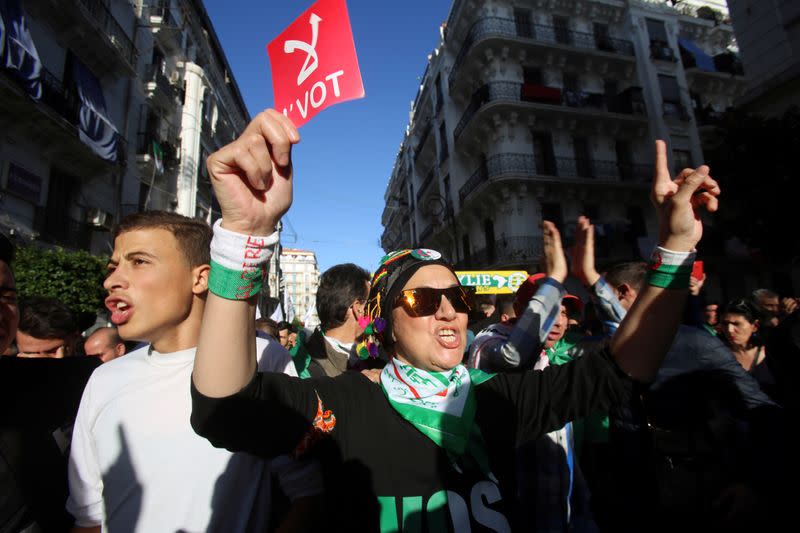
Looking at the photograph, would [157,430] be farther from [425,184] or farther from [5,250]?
→ [425,184]

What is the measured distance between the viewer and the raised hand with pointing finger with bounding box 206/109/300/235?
1.05 m

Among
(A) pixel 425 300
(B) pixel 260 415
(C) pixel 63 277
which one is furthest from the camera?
(C) pixel 63 277

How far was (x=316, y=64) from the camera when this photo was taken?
2.43 m

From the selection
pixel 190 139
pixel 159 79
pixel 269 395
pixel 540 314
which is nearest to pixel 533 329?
pixel 540 314

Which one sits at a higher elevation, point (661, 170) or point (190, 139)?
point (190, 139)

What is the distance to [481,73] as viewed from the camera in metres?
20.2

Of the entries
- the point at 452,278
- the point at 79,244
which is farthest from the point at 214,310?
the point at 79,244

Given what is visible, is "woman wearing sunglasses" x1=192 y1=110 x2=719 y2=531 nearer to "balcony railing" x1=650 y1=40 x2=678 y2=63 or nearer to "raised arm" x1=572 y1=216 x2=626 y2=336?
"raised arm" x1=572 y1=216 x2=626 y2=336

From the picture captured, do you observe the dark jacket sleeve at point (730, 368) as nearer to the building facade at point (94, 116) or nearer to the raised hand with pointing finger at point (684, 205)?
the raised hand with pointing finger at point (684, 205)

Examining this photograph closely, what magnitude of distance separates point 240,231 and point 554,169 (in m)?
19.8

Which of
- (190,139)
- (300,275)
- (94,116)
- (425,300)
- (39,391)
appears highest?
(300,275)

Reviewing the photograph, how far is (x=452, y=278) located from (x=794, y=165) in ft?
41.1

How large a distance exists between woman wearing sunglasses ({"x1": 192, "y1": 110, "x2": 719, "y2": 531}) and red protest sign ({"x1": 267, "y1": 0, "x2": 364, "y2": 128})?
1188 millimetres

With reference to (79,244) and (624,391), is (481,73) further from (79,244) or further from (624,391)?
(624,391)
